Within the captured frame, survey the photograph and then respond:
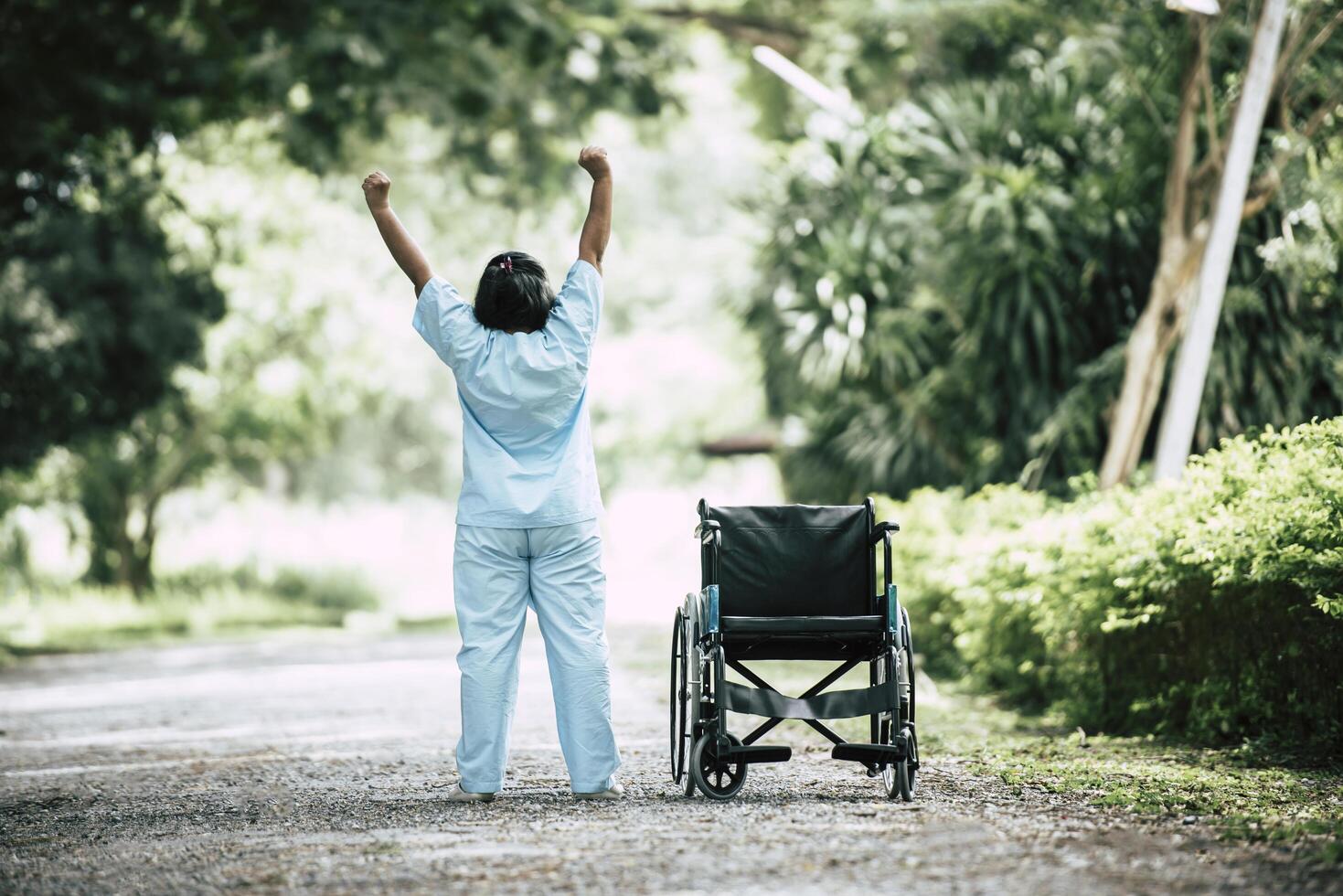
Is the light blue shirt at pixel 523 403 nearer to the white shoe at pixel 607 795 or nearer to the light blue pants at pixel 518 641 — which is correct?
the light blue pants at pixel 518 641

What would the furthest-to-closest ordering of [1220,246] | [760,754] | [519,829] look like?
1. [1220,246]
2. [760,754]
3. [519,829]

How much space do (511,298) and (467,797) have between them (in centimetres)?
182

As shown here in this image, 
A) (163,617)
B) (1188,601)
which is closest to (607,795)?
(1188,601)

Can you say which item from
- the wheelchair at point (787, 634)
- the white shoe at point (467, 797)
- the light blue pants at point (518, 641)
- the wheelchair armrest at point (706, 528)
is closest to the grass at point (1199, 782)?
the wheelchair at point (787, 634)

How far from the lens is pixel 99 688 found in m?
13.5

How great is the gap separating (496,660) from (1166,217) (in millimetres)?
7825

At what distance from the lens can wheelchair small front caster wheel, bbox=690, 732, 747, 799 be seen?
5.93m

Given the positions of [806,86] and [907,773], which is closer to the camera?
[907,773]

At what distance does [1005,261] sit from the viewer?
13.5m

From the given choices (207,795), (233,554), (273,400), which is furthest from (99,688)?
(233,554)

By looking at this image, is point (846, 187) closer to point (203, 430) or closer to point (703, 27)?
point (703, 27)

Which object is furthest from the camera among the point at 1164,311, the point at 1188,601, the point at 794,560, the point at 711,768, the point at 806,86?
the point at 806,86

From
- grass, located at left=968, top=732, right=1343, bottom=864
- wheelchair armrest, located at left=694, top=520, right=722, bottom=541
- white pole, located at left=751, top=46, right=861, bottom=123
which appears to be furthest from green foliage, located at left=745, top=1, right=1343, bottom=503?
wheelchair armrest, located at left=694, top=520, right=722, bottom=541

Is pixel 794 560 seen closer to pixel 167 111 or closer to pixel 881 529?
pixel 881 529
